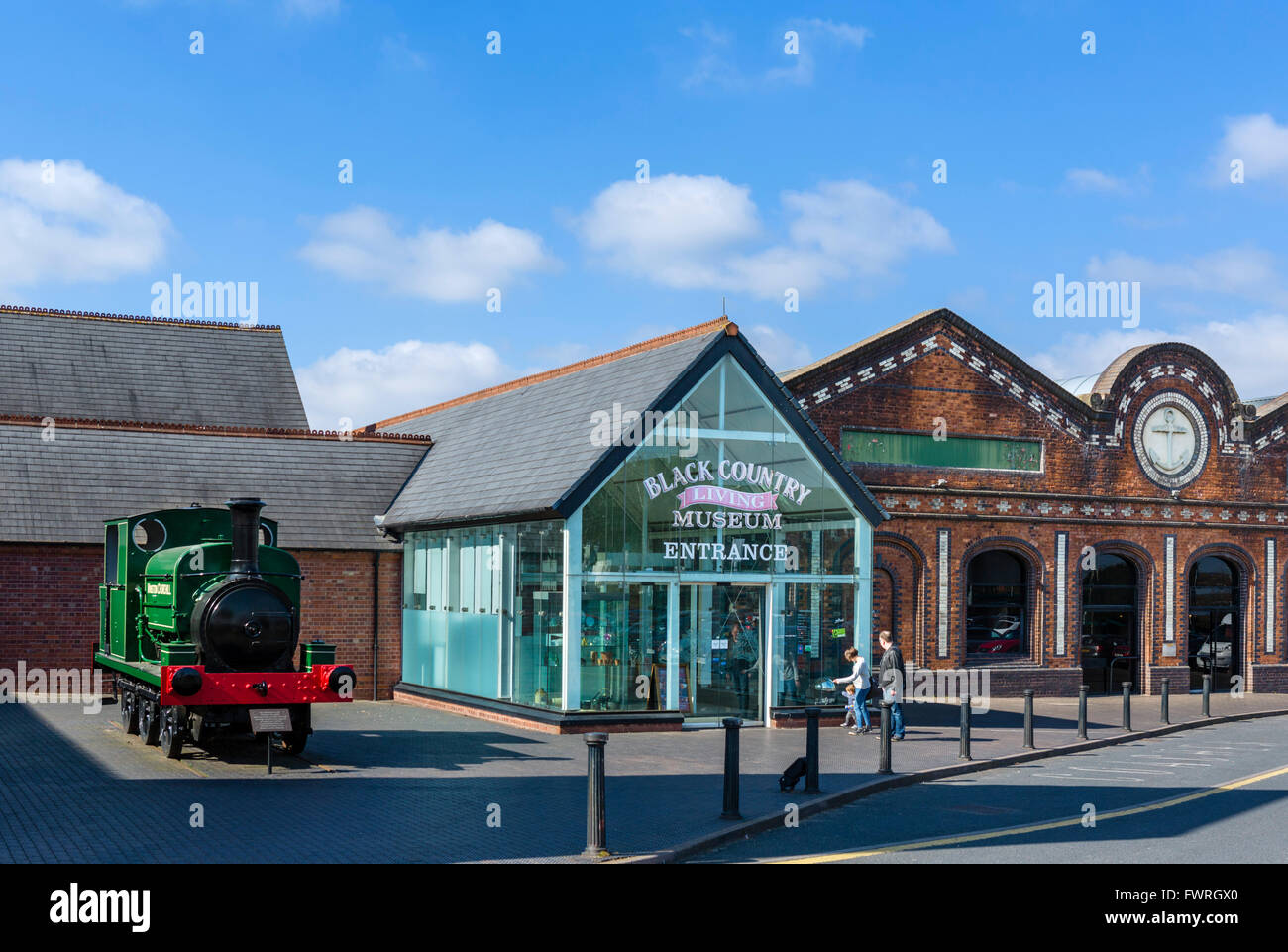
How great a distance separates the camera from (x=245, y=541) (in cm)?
1633

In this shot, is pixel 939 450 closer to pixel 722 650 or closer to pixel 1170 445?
pixel 1170 445

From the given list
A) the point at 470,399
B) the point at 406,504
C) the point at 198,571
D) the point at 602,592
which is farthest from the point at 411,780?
the point at 470,399

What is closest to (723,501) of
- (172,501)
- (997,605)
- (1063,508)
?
(997,605)

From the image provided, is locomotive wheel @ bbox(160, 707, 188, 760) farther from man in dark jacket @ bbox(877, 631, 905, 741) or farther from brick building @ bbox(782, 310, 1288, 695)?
brick building @ bbox(782, 310, 1288, 695)

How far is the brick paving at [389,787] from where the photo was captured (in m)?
10.8

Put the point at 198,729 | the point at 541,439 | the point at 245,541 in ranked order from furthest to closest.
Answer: the point at 541,439, the point at 245,541, the point at 198,729

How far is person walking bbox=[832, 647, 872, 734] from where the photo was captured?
66.2 feet

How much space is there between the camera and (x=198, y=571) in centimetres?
1655

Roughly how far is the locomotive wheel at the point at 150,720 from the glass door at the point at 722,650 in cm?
761

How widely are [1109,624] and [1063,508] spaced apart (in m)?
3.05

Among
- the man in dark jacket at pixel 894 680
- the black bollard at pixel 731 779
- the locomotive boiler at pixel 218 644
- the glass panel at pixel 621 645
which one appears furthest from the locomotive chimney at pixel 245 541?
the man in dark jacket at pixel 894 680

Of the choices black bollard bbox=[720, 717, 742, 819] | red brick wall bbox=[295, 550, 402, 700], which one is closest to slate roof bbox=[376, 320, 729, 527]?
red brick wall bbox=[295, 550, 402, 700]

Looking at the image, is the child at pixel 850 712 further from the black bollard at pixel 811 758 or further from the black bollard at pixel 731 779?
the black bollard at pixel 731 779

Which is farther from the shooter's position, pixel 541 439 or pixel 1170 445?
pixel 1170 445
